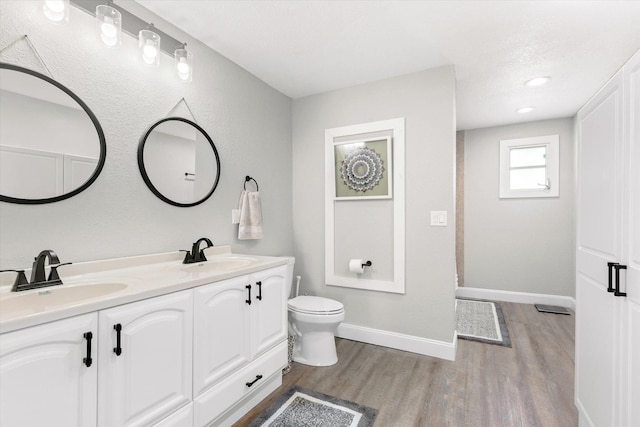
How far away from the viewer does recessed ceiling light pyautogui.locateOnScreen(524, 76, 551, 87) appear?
2.71m

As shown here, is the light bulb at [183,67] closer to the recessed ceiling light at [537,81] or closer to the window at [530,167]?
the recessed ceiling light at [537,81]

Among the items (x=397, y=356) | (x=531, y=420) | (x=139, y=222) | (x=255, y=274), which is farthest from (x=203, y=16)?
(x=531, y=420)

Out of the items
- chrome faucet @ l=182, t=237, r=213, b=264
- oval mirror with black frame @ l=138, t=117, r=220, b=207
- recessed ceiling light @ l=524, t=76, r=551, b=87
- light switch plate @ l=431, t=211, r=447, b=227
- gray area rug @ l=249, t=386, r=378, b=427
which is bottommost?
gray area rug @ l=249, t=386, r=378, b=427

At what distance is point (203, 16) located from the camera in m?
1.88

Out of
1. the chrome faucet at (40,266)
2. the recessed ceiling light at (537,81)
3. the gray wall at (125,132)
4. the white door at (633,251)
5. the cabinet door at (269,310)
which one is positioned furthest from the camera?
the recessed ceiling light at (537,81)

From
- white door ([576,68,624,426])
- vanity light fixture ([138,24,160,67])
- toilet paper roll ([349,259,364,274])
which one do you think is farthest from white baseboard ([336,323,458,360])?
vanity light fixture ([138,24,160,67])

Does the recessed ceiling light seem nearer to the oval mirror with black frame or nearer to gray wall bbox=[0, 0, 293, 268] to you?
gray wall bbox=[0, 0, 293, 268]

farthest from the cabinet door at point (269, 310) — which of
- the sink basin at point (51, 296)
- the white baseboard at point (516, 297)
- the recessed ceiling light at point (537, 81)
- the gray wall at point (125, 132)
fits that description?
the white baseboard at point (516, 297)

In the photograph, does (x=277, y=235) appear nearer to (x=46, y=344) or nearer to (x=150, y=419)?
(x=150, y=419)

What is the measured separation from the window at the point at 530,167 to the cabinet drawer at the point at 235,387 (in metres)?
3.67

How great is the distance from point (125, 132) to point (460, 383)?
2.67 metres

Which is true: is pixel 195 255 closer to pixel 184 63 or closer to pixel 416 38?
pixel 184 63

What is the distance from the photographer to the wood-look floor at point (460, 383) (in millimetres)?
1757

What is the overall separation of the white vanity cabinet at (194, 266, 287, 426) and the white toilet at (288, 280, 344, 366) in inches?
12.5
